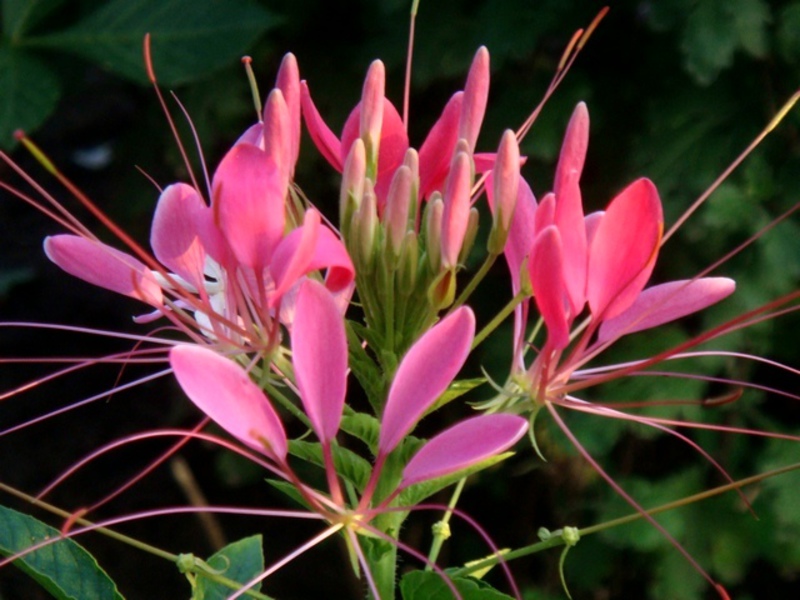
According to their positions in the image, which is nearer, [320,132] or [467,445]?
[467,445]

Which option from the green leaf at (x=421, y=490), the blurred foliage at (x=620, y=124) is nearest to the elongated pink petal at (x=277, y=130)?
the green leaf at (x=421, y=490)

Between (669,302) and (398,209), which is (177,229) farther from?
(669,302)

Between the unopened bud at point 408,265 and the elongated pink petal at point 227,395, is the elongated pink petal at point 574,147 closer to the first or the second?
the unopened bud at point 408,265

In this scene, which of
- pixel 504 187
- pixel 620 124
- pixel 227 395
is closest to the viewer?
pixel 227 395

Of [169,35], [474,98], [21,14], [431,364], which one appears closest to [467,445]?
[431,364]

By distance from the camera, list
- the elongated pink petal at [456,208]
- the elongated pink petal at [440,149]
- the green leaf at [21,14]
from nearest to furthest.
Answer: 1. the elongated pink petal at [456,208]
2. the elongated pink petal at [440,149]
3. the green leaf at [21,14]

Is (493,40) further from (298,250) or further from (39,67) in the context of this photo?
(298,250)

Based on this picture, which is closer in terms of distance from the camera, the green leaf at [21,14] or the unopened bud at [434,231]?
the unopened bud at [434,231]
